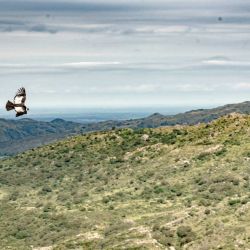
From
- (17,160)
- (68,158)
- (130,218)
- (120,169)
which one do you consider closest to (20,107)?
(130,218)

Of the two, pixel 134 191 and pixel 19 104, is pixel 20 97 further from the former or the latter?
pixel 134 191

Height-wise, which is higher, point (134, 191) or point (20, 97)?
point (20, 97)

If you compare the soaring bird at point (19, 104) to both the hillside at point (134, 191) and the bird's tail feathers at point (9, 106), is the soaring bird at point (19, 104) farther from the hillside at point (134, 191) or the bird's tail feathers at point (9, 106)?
the hillside at point (134, 191)

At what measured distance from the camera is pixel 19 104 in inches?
619

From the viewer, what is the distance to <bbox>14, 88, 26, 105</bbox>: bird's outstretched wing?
15835mm

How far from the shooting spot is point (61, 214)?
102 m

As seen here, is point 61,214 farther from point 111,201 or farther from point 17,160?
point 17,160

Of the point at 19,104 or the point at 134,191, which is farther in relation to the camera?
the point at 134,191

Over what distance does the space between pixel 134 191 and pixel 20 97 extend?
95.5m

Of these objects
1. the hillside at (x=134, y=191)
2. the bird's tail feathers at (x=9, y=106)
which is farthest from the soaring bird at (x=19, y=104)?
the hillside at (x=134, y=191)

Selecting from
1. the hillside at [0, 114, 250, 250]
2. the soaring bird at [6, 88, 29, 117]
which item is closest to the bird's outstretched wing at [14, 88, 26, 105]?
the soaring bird at [6, 88, 29, 117]

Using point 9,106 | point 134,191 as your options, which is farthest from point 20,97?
point 134,191

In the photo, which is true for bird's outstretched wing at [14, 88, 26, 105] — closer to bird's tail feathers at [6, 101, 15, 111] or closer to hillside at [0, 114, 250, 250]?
bird's tail feathers at [6, 101, 15, 111]

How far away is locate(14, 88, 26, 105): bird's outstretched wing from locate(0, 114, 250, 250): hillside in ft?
180
